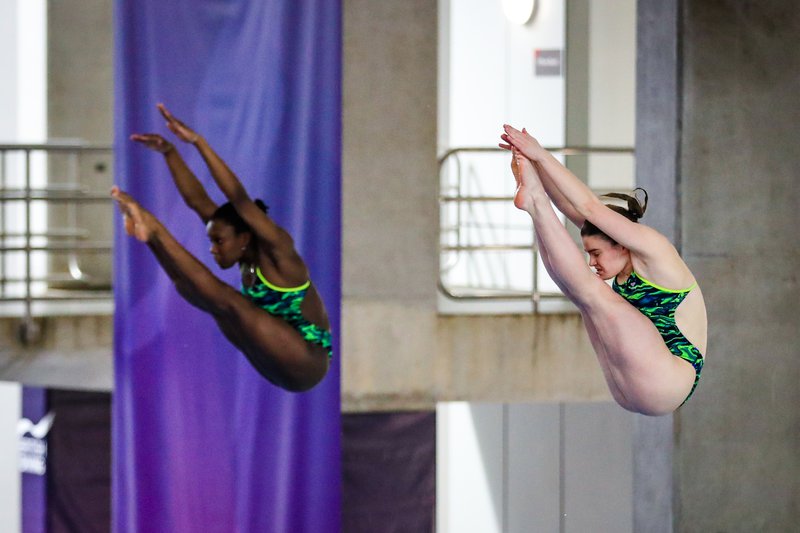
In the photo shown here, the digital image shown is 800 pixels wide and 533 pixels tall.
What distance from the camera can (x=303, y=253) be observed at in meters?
5.93

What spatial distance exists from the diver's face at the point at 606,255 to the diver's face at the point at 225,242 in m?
1.66

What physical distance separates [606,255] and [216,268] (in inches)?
80.8

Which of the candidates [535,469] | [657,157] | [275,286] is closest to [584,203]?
[275,286]

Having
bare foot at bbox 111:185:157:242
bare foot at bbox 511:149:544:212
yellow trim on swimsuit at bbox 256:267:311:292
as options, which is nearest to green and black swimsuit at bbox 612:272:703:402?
bare foot at bbox 511:149:544:212

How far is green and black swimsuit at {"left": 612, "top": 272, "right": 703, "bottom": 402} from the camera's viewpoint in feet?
15.3

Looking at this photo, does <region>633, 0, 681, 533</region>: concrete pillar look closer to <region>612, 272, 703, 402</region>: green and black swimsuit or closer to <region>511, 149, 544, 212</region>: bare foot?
<region>612, 272, 703, 402</region>: green and black swimsuit

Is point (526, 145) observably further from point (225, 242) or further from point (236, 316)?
point (236, 316)

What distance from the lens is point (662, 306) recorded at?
4.69 metres

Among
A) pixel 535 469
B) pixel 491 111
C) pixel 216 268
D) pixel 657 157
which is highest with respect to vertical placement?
pixel 491 111

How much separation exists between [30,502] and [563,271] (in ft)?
16.5

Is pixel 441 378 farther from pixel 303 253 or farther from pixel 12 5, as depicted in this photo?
pixel 12 5

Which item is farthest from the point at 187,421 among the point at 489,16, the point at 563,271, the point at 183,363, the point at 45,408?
the point at 489,16

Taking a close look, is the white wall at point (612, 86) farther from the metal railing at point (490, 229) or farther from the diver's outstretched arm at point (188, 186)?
the diver's outstretched arm at point (188, 186)

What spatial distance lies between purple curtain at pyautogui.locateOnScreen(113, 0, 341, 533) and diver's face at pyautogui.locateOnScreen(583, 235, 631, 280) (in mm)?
1676
